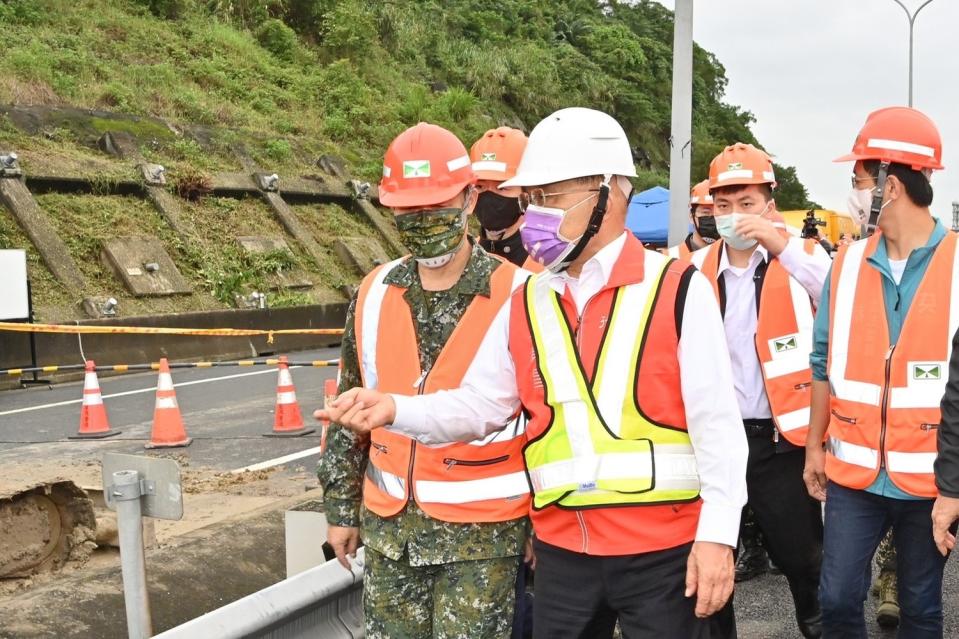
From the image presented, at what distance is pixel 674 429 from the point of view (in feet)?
8.73

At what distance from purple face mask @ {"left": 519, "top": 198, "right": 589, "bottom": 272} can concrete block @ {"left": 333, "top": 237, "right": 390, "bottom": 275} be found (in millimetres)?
20234

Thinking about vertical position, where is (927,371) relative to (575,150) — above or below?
below

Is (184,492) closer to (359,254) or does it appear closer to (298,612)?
(298,612)

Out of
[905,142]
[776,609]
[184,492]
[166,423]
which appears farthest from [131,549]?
[166,423]

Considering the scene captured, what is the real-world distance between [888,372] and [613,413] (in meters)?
1.34

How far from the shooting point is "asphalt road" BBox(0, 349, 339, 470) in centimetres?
958

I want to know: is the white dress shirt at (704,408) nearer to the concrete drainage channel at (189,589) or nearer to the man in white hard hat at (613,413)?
the man in white hard hat at (613,413)

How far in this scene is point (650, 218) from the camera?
11.2 metres

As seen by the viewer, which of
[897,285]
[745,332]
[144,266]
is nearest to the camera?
[897,285]

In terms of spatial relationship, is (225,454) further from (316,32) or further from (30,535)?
(316,32)

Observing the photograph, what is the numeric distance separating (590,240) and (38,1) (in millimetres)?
25541

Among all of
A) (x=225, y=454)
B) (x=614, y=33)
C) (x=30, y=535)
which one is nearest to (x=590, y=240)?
(x=30, y=535)

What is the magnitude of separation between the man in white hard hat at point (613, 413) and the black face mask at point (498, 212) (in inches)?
72.2

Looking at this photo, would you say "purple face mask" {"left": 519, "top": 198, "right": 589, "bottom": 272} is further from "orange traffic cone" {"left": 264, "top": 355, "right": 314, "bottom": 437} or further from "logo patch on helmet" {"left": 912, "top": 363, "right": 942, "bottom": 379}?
"orange traffic cone" {"left": 264, "top": 355, "right": 314, "bottom": 437}
